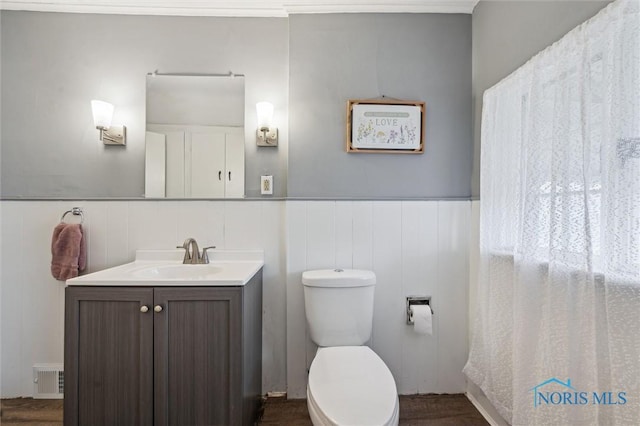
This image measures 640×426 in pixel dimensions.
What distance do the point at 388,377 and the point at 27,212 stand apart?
85.5 inches

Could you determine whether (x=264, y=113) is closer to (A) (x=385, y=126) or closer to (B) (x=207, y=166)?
(B) (x=207, y=166)

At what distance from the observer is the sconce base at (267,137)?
6.05 feet

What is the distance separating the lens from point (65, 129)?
1859mm

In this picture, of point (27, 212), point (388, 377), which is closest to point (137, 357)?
point (388, 377)

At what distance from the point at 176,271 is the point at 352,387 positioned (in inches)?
43.4

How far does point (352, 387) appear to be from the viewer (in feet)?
3.92

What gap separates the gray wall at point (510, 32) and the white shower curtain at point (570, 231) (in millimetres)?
88

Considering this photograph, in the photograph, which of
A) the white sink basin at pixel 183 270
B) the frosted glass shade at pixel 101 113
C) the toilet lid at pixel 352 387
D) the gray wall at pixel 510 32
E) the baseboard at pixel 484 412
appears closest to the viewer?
the toilet lid at pixel 352 387

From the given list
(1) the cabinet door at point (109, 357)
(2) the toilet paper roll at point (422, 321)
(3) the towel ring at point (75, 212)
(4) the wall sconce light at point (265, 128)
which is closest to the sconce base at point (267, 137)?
(4) the wall sconce light at point (265, 128)

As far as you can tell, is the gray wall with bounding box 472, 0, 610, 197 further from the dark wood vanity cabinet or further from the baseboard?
the dark wood vanity cabinet

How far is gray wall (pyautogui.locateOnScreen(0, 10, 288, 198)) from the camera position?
185cm

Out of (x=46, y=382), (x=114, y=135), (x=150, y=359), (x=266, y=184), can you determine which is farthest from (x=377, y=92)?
(x=46, y=382)

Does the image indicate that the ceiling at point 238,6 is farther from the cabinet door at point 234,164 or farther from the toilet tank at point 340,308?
the toilet tank at point 340,308

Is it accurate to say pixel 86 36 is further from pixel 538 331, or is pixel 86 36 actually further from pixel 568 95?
pixel 538 331
